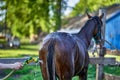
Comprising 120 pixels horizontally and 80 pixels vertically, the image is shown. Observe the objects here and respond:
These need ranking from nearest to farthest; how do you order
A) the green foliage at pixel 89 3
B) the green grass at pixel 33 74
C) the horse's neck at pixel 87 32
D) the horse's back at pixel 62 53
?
the horse's back at pixel 62 53
the horse's neck at pixel 87 32
the green grass at pixel 33 74
the green foliage at pixel 89 3

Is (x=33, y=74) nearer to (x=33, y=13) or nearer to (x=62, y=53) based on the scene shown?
(x=62, y=53)

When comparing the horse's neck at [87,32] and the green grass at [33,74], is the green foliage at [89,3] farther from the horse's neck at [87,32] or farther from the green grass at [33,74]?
the horse's neck at [87,32]

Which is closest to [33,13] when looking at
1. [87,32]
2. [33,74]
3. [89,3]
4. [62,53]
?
[89,3]

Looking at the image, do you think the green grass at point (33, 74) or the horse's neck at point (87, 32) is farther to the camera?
the green grass at point (33, 74)

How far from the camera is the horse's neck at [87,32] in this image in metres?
8.98

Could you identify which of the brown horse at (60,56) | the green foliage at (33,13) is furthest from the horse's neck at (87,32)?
the green foliage at (33,13)

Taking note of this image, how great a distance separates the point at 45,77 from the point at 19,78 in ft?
14.9

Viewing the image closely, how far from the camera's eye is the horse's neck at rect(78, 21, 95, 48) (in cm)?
898

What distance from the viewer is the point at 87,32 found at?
9.20 meters

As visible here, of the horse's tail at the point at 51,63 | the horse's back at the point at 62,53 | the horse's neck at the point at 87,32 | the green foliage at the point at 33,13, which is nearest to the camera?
the horse's tail at the point at 51,63

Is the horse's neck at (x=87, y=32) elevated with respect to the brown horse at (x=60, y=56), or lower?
elevated

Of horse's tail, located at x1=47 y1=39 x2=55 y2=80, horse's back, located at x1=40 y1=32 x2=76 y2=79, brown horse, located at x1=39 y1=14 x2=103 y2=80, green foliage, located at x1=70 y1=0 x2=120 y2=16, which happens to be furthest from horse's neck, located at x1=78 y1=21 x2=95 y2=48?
green foliage, located at x1=70 y1=0 x2=120 y2=16

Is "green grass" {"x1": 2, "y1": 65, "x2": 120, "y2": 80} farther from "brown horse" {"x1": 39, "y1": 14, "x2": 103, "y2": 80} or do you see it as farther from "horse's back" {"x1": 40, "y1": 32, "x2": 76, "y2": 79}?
"horse's back" {"x1": 40, "y1": 32, "x2": 76, "y2": 79}

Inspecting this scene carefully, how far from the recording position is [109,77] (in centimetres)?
1049
